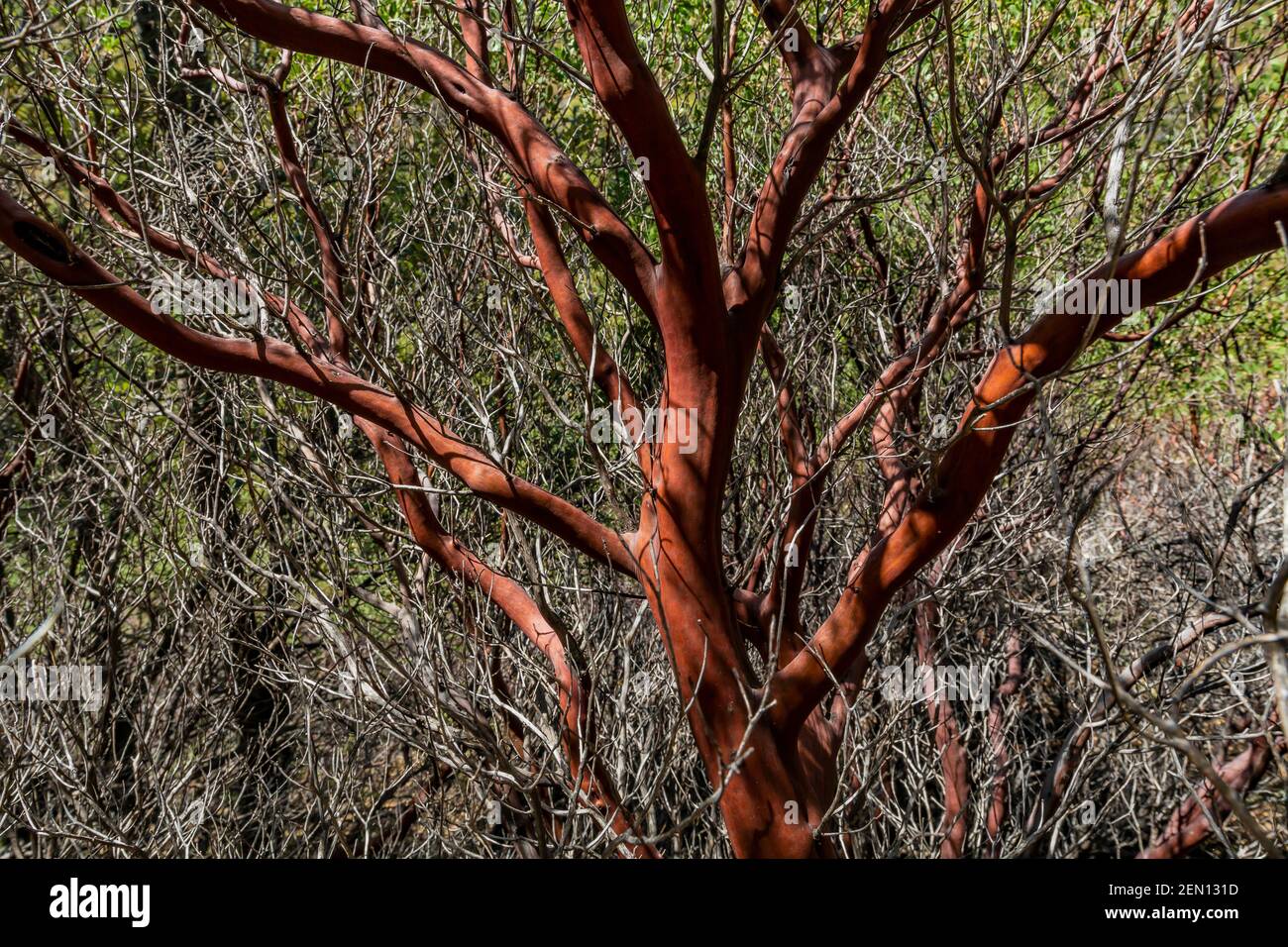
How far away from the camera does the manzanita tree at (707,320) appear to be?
3404 millimetres

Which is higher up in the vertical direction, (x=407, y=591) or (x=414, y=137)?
(x=414, y=137)

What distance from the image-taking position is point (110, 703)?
6.75 metres

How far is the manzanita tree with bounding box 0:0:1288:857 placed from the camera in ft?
11.2

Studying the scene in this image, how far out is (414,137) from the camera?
8609mm

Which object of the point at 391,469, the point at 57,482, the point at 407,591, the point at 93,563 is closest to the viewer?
the point at 391,469

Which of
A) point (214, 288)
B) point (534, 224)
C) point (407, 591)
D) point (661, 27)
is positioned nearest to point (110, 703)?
point (407, 591)

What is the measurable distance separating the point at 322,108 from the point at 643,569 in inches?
161

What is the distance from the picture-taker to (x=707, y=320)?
142 inches
